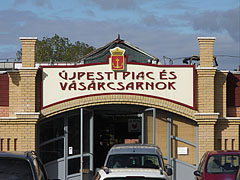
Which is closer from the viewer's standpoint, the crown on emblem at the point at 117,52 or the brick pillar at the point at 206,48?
the crown on emblem at the point at 117,52

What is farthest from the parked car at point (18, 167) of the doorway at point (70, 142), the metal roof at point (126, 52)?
the metal roof at point (126, 52)

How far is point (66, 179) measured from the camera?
20406 mm

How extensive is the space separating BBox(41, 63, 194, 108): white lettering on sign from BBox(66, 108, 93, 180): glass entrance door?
0.90 metres

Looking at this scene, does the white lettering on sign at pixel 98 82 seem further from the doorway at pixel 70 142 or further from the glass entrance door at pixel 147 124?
the glass entrance door at pixel 147 124

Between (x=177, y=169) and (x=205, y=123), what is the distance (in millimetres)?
1987

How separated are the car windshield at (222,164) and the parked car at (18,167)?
7.25m

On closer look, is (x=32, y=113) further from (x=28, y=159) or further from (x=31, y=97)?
(x=28, y=159)

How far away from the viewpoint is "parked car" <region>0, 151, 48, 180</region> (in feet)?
30.3

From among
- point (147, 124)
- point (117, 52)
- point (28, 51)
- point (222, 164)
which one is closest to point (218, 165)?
point (222, 164)

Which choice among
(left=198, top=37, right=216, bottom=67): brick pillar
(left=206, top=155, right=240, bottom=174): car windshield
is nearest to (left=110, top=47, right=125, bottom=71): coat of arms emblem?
(left=198, top=37, right=216, bottom=67): brick pillar

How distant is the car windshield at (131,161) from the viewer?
1320 centimetres

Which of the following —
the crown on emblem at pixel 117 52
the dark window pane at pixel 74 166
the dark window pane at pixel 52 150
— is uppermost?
the crown on emblem at pixel 117 52

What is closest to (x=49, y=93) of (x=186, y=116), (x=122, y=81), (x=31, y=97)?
(x=31, y=97)

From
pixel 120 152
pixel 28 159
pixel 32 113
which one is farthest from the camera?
pixel 32 113
